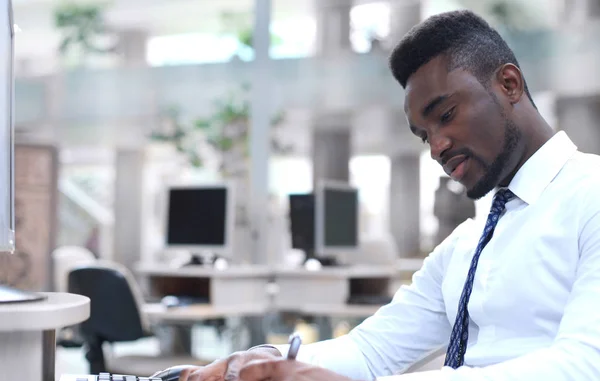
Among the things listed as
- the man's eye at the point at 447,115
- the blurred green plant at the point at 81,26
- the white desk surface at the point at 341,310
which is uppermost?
the blurred green plant at the point at 81,26

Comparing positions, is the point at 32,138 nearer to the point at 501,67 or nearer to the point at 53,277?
the point at 53,277

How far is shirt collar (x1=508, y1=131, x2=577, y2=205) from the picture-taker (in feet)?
3.84

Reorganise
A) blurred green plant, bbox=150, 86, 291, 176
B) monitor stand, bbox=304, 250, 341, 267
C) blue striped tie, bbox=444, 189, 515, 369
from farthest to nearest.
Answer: blurred green plant, bbox=150, 86, 291, 176, monitor stand, bbox=304, 250, 341, 267, blue striped tie, bbox=444, 189, 515, 369

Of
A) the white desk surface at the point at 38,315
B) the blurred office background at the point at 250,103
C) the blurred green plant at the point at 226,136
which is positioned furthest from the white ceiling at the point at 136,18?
the white desk surface at the point at 38,315

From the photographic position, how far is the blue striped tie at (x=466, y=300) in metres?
1.19

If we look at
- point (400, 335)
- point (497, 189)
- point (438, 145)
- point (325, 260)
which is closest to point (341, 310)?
point (325, 260)

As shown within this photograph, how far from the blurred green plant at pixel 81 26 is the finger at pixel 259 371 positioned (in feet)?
19.4

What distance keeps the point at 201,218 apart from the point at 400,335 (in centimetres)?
322

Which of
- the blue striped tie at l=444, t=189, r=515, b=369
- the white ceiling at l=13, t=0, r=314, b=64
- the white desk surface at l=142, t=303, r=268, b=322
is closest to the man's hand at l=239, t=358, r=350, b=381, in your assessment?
the blue striped tie at l=444, t=189, r=515, b=369

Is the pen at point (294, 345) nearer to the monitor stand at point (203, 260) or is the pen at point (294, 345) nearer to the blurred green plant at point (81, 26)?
the monitor stand at point (203, 260)

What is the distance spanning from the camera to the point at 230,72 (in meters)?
6.10

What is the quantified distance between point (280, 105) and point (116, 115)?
4.96 ft

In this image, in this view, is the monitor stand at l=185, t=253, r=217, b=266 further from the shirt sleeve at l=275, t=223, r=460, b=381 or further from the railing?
the shirt sleeve at l=275, t=223, r=460, b=381

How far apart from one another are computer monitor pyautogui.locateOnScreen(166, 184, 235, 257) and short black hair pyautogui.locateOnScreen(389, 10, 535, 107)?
3262 mm
